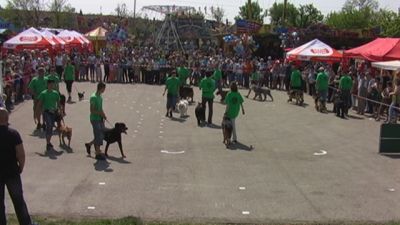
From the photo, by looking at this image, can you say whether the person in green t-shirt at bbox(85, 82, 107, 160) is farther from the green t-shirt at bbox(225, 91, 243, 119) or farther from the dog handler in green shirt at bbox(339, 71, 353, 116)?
the dog handler in green shirt at bbox(339, 71, 353, 116)

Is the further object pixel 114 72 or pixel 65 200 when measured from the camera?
pixel 114 72

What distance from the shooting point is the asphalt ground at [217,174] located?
29.1 ft

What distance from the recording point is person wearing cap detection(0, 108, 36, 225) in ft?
23.4

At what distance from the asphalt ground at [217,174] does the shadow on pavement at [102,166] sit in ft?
0.07

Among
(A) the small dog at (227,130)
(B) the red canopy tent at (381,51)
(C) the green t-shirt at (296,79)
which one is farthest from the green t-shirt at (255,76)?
(A) the small dog at (227,130)

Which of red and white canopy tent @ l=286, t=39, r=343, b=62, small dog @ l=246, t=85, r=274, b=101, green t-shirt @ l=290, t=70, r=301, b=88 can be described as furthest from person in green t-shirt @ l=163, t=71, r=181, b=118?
red and white canopy tent @ l=286, t=39, r=343, b=62

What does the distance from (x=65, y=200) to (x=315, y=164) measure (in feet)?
19.7

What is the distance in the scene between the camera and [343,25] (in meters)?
87.8

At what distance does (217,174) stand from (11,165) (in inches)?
202

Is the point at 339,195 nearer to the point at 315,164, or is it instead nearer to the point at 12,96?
the point at 315,164

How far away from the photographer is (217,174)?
452 inches

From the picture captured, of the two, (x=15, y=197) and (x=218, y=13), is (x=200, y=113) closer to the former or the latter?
(x=15, y=197)

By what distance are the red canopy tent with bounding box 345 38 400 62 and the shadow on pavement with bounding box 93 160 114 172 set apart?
623 inches

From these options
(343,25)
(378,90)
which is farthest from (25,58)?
(343,25)
